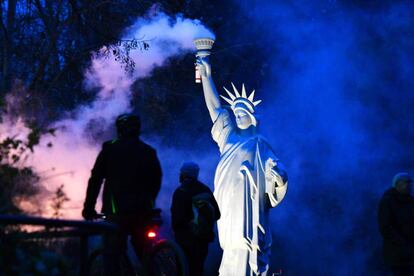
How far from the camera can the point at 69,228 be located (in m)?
7.29

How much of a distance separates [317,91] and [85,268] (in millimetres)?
14065

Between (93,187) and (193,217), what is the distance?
8.12 feet

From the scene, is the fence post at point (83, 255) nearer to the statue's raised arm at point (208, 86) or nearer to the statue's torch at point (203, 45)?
the statue's raised arm at point (208, 86)

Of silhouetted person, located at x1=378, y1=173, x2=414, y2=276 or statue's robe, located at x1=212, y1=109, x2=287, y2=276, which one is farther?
statue's robe, located at x1=212, y1=109, x2=287, y2=276

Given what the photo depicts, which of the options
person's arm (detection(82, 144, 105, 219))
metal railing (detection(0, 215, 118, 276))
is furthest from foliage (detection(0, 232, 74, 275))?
person's arm (detection(82, 144, 105, 219))

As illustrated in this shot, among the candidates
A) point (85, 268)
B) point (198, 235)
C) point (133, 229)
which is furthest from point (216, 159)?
point (85, 268)

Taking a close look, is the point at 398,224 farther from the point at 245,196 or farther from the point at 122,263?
the point at 122,263

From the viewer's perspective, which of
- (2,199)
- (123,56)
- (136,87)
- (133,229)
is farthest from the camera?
(136,87)

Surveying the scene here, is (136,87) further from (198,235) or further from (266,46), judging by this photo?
(198,235)

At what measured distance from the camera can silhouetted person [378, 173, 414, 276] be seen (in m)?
12.9

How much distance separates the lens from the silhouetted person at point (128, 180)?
9.11 m

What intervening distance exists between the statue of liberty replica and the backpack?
3.61m

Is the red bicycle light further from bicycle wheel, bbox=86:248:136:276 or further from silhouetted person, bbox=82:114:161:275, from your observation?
bicycle wheel, bbox=86:248:136:276

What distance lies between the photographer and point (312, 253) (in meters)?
21.3
